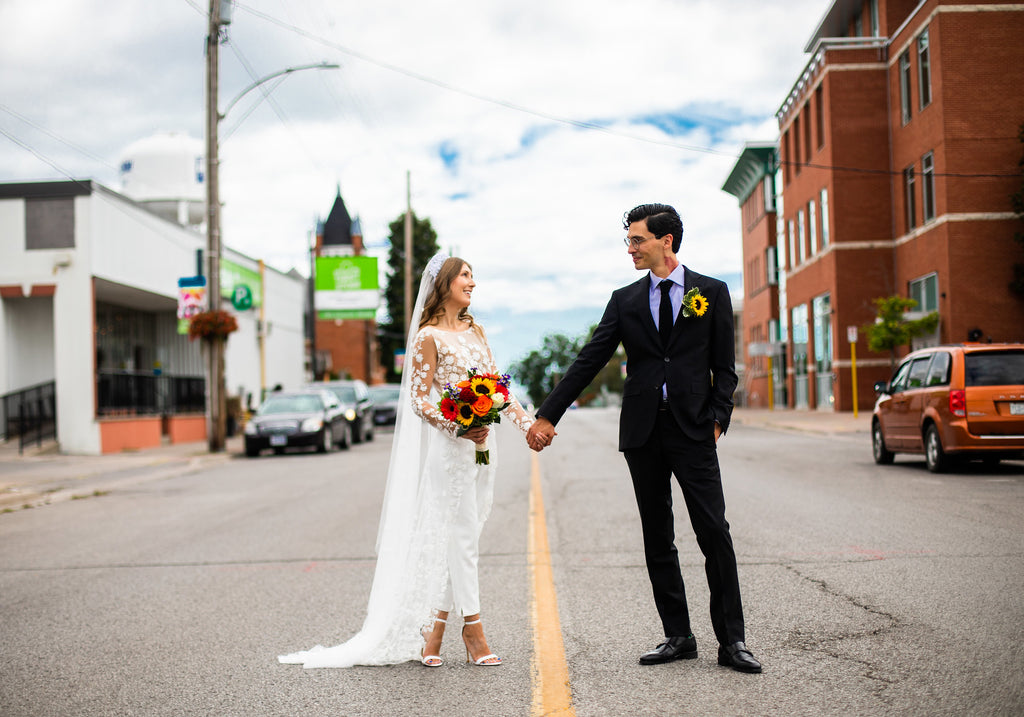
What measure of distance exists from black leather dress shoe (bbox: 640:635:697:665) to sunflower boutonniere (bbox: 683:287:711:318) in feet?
5.14

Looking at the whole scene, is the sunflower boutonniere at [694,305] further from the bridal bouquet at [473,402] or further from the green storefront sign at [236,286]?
the green storefront sign at [236,286]

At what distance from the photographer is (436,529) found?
5016 millimetres

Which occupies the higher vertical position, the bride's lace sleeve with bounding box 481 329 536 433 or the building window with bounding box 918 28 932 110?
the building window with bounding box 918 28 932 110

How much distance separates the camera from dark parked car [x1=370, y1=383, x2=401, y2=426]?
122 feet

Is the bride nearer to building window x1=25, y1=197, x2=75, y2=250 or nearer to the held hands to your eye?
the held hands

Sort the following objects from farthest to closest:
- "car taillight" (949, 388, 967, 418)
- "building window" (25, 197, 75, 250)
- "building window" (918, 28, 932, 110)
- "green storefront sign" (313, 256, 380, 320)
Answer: "green storefront sign" (313, 256, 380, 320) < "building window" (918, 28, 932, 110) < "building window" (25, 197, 75, 250) < "car taillight" (949, 388, 967, 418)

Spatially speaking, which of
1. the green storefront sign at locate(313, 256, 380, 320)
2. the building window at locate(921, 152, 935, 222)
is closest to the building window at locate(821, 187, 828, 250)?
the building window at locate(921, 152, 935, 222)

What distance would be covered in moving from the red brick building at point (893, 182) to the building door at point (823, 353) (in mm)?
101

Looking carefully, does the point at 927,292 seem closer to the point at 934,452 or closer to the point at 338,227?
the point at 934,452

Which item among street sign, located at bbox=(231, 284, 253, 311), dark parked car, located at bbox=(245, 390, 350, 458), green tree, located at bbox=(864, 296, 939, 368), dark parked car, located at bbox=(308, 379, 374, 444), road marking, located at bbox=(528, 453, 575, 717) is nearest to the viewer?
road marking, located at bbox=(528, 453, 575, 717)

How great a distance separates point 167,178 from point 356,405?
12.7 meters

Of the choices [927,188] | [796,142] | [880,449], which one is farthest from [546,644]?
[796,142]

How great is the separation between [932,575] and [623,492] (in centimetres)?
627

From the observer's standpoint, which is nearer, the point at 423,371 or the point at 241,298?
the point at 423,371
